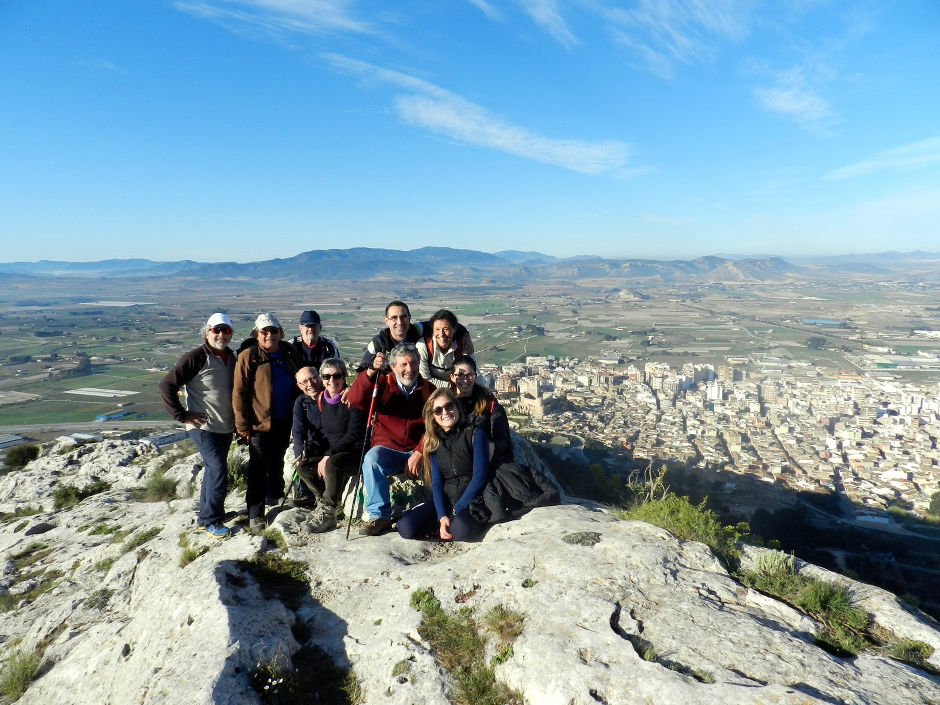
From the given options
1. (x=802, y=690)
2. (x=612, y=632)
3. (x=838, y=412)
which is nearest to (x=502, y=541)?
(x=612, y=632)

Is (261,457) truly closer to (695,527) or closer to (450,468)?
(450,468)

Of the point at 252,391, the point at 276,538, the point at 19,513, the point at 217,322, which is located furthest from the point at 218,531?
the point at 19,513

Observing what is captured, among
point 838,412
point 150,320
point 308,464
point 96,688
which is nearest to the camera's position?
point 96,688

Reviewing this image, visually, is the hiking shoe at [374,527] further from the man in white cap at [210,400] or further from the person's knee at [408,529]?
the man in white cap at [210,400]

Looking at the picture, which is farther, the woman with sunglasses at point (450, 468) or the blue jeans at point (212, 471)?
the blue jeans at point (212, 471)

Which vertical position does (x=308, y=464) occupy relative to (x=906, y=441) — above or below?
above

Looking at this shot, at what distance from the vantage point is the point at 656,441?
2788cm

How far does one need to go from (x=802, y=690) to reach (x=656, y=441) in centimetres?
2650

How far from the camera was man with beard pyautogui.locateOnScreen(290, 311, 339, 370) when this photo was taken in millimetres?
7328

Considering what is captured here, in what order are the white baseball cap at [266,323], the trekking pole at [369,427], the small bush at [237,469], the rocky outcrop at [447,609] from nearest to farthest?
1. the rocky outcrop at [447,609]
2. the trekking pole at [369,427]
3. the white baseball cap at [266,323]
4. the small bush at [237,469]

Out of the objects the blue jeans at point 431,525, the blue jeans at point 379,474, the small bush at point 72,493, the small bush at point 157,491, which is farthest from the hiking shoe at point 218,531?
the small bush at point 72,493

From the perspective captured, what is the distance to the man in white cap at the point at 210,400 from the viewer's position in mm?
5957

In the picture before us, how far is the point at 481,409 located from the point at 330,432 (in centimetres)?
223

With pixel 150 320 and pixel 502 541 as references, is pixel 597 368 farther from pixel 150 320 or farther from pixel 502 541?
pixel 150 320
